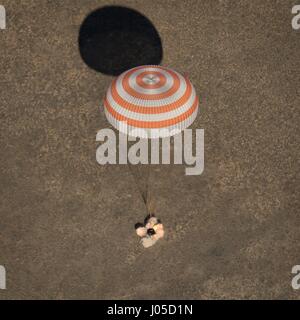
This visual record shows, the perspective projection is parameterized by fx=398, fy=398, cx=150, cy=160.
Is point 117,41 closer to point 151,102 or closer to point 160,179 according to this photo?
point 160,179

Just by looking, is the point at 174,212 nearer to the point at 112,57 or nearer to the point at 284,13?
the point at 112,57

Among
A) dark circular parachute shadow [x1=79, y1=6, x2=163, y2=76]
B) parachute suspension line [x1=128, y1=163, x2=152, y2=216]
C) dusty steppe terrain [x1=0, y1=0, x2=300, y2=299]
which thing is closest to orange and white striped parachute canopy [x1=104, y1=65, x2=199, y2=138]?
parachute suspension line [x1=128, y1=163, x2=152, y2=216]

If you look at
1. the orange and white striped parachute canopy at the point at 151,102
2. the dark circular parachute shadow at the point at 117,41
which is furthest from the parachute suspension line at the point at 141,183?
the dark circular parachute shadow at the point at 117,41

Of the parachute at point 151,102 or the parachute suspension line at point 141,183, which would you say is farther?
the parachute suspension line at point 141,183

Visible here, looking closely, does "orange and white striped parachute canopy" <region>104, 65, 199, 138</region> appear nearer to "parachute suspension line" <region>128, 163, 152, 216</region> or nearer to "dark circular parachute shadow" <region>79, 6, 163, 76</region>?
"parachute suspension line" <region>128, 163, 152, 216</region>

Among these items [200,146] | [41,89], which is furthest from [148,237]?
[41,89]

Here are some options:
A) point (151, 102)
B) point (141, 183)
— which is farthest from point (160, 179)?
point (151, 102)

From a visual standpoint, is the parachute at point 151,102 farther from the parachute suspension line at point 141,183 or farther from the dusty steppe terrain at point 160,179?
the dusty steppe terrain at point 160,179
